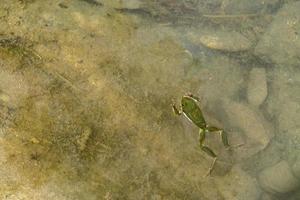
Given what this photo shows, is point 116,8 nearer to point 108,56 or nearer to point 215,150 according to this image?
point 108,56

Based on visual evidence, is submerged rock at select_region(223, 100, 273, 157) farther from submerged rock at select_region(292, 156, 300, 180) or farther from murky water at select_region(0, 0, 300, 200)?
submerged rock at select_region(292, 156, 300, 180)

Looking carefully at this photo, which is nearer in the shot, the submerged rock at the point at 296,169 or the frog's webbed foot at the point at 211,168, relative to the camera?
the frog's webbed foot at the point at 211,168

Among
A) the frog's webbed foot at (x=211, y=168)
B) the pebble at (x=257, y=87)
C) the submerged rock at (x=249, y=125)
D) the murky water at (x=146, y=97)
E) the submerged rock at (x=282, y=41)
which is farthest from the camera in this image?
the submerged rock at (x=282, y=41)

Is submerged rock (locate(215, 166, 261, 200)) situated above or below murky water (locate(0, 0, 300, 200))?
below

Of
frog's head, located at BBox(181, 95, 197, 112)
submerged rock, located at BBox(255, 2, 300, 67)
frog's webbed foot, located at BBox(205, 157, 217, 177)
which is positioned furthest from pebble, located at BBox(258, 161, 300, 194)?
submerged rock, located at BBox(255, 2, 300, 67)

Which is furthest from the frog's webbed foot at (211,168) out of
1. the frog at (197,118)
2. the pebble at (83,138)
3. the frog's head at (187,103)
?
the pebble at (83,138)

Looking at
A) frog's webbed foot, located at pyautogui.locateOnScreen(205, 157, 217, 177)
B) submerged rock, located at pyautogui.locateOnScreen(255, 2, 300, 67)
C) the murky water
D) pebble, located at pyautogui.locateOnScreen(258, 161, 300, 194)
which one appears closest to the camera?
the murky water

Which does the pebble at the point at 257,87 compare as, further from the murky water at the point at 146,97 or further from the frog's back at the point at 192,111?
the frog's back at the point at 192,111

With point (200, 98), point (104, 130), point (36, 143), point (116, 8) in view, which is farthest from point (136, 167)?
point (116, 8)
